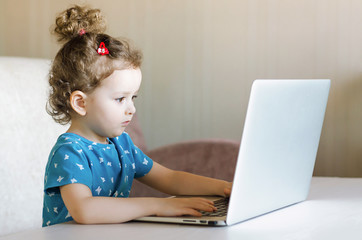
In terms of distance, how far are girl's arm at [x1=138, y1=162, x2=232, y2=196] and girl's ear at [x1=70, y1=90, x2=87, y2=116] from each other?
242 millimetres

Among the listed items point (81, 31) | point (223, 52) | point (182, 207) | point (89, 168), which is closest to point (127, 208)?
point (182, 207)

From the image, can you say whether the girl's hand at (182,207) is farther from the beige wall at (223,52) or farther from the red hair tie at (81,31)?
the beige wall at (223,52)

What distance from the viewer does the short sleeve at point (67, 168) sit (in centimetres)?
95

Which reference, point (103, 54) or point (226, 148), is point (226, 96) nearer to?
point (226, 148)

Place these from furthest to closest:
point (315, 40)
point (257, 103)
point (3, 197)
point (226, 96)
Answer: point (226, 96) → point (315, 40) → point (3, 197) → point (257, 103)

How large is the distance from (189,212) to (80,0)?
6.47 ft

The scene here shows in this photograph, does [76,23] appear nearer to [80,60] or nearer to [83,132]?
[80,60]

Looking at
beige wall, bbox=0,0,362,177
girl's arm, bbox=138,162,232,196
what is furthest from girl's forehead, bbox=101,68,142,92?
beige wall, bbox=0,0,362,177

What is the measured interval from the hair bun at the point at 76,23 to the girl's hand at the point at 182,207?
1.52ft

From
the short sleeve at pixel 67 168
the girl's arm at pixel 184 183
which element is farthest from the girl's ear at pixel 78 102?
the girl's arm at pixel 184 183

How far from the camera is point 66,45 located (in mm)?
1166

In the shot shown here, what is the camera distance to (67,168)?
3.15 feet

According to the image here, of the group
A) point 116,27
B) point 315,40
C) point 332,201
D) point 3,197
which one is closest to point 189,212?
point 332,201

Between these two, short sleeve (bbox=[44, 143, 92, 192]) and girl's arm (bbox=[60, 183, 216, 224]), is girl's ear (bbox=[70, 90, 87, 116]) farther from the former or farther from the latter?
girl's arm (bbox=[60, 183, 216, 224])
